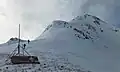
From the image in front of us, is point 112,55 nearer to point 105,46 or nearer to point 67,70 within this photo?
point 105,46

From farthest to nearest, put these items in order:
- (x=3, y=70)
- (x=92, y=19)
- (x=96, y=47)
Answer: (x=92, y=19)
(x=96, y=47)
(x=3, y=70)

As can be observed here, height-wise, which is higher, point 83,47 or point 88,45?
point 88,45

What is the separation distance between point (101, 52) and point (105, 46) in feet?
26.4

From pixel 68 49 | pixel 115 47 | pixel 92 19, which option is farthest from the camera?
pixel 92 19

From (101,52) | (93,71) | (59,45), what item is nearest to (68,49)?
(59,45)

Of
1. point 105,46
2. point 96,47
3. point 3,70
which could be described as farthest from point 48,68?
point 105,46

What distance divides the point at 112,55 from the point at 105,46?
27.7 feet

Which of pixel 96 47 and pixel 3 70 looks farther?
pixel 96 47

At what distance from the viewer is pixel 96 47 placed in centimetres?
6094

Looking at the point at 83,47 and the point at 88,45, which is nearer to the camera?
the point at 83,47

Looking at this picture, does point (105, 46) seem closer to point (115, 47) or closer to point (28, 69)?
point (115, 47)

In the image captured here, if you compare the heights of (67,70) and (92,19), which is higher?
(92,19)

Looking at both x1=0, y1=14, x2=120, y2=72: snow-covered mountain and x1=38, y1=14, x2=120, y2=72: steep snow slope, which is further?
x1=38, y1=14, x2=120, y2=72: steep snow slope

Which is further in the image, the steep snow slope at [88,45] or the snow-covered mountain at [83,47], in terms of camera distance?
the steep snow slope at [88,45]
